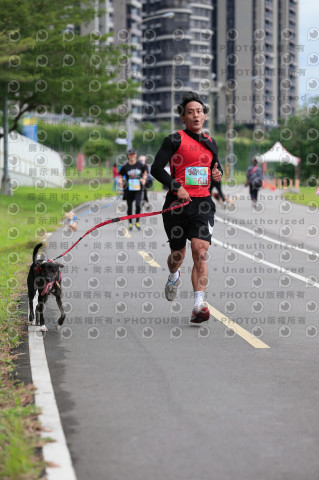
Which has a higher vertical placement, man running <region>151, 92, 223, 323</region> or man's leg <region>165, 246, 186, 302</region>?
man running <region>151, 92, 223, 323</region>

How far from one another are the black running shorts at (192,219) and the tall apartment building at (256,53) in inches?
5129

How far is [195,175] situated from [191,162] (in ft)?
0.45

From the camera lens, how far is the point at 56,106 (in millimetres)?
35750

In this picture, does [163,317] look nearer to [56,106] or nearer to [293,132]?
[56,106]

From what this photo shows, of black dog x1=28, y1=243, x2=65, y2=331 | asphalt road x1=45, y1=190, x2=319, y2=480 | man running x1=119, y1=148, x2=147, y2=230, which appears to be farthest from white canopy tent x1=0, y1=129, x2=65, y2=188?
black dog x1=28, y1=243, x2=65, y2=331

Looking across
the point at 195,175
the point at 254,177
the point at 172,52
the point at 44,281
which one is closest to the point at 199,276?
the point at 195,175

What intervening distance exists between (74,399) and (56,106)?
1203 inches

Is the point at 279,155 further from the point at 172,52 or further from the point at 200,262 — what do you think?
the point at 172,52

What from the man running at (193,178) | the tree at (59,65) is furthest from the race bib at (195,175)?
the tree at (59,65)

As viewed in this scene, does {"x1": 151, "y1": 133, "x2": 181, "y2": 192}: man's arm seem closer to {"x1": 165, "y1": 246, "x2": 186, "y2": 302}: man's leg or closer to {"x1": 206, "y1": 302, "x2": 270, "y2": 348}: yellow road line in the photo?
{"x1": 165, "y1": 246, "x2": 186, "y2": 302}: man's leg

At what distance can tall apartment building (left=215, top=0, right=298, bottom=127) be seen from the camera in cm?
14425

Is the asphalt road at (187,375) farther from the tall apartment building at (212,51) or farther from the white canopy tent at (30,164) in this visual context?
the tall apartment building at (212,51)

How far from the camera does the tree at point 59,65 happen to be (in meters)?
30.7

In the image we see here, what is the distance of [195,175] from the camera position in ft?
28.7
